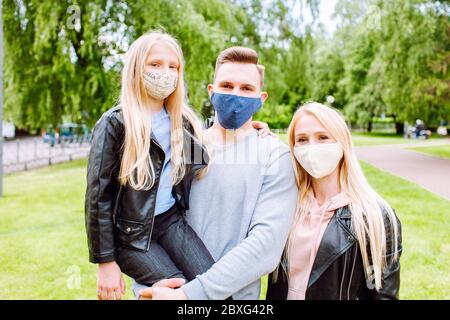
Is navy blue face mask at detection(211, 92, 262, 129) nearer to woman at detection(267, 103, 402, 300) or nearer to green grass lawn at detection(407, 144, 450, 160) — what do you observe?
woman at detection(267, 103, 402, 300)

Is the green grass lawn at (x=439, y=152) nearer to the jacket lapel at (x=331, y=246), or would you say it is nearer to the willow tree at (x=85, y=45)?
the willow tree at (x=85, y=45)

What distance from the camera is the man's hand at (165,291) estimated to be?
1.68 meters

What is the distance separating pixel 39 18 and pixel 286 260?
10.4 metres

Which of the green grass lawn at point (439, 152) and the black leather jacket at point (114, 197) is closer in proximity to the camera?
the black leather jacket at point (114, 197)

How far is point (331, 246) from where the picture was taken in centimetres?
179

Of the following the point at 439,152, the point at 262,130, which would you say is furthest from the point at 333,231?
the point at 439,152

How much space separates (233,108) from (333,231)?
2.09 ft

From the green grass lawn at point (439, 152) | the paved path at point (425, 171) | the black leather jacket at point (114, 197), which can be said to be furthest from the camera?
the green grass lawn at point (439, 152)

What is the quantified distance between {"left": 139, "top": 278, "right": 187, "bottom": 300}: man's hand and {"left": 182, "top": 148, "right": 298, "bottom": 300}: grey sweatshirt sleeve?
0.04 metres

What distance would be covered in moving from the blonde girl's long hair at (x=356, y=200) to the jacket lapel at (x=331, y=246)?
0.04m

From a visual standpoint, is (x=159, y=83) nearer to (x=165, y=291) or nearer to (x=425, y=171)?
(x=165, y=291)

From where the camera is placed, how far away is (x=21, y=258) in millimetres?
5074

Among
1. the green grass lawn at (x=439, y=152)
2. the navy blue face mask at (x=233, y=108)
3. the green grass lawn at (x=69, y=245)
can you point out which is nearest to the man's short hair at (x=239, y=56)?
the navy blue face mask at (x=233, y=108)
